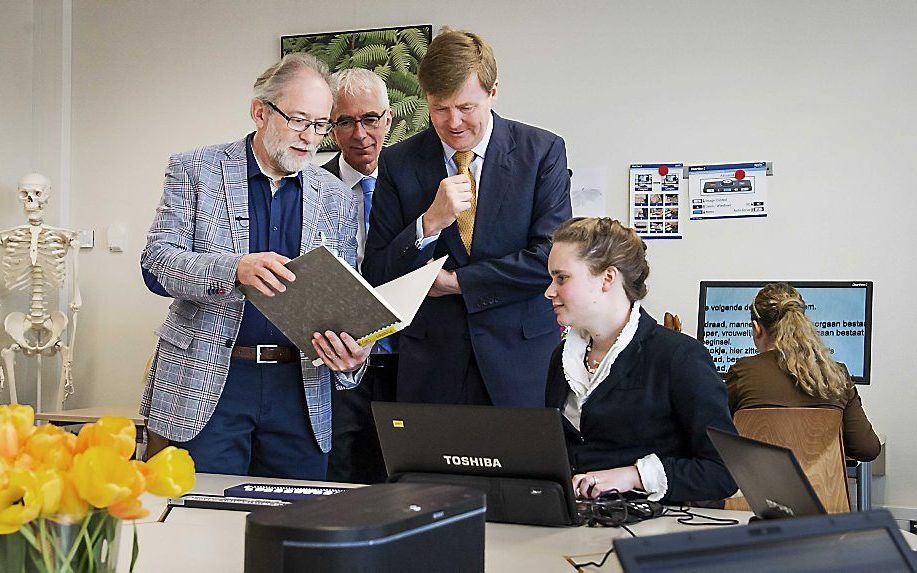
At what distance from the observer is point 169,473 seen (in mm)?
1029

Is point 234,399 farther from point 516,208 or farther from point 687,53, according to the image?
point 687,53

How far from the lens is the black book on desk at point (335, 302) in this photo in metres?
2.25

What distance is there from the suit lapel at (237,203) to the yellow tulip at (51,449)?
1.55 m

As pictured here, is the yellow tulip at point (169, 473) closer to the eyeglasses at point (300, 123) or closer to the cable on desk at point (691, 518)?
the cable on desk at point (691, 518)

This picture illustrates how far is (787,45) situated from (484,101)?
257 cm

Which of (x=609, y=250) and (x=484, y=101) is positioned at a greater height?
(x=484, y=101)

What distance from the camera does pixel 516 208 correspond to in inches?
107

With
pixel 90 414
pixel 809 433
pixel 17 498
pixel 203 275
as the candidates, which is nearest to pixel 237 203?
pixel 203 275

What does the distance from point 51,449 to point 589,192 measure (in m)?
4.14

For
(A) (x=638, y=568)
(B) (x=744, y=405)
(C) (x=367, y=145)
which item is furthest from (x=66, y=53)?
(A) (x=638, y=568)

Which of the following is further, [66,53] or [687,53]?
[66,53]

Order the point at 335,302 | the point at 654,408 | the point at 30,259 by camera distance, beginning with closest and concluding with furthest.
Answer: the point at 654,408 < the point at 335,302 < the point at 30,259

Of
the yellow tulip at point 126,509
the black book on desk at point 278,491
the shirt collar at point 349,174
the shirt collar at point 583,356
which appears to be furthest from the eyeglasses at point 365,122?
the yellow tulip at point 126,509

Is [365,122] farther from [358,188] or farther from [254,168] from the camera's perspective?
[254,168]
